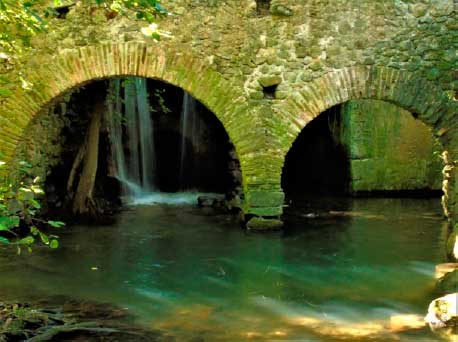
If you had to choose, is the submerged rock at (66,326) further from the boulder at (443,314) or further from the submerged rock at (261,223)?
the submerged rock at (261,223)

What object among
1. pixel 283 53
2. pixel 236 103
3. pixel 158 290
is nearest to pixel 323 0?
pixel 283 53

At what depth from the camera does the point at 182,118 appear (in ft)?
38.9

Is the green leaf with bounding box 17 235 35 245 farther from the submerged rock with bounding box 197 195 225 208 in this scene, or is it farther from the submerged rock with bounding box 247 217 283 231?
the submerged rock with bounding box 197 195 225 208

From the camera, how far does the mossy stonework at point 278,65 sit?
650cm

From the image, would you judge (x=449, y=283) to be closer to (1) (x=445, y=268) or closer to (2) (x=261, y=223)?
(1) (x=445, y=268)

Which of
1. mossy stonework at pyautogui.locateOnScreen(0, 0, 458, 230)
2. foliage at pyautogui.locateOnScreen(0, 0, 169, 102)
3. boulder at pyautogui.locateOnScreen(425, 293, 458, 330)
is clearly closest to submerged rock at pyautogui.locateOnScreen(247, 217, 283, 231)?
mossy stonework at pyautogui.locateOnScreen(0, 0, 458, 230)

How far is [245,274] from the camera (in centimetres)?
534

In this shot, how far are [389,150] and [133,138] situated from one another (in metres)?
5.21

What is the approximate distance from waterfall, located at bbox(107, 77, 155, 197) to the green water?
250cm

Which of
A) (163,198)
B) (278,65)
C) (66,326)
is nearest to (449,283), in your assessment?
(66,326)

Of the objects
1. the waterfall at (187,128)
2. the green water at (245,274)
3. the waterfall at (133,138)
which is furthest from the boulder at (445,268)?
the waterfall at (187,128)

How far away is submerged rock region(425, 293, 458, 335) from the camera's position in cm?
373

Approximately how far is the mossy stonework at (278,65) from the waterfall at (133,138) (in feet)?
11.6

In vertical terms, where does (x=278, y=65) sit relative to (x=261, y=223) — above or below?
A: above
